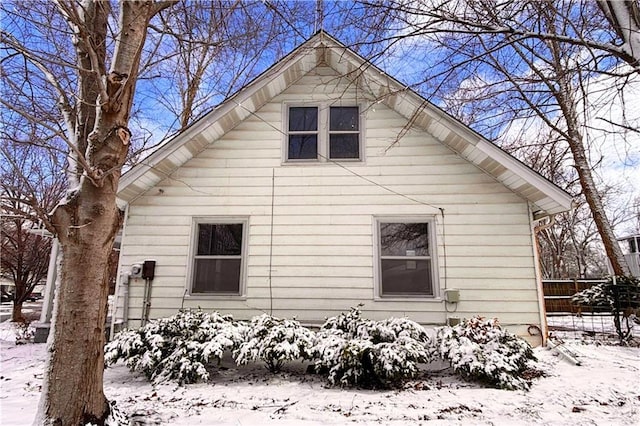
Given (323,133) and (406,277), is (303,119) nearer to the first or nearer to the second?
(323,133)

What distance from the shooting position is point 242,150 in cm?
690

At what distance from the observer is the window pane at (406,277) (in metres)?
6.30

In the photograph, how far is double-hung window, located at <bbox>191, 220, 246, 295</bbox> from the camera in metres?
6.52

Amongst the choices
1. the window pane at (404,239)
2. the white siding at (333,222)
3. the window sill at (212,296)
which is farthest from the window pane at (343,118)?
the window sill at (212,296)

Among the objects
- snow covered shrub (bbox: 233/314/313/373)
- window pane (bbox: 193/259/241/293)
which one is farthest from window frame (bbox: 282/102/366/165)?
snow covered shrub (bbox: 233/314/313/373)

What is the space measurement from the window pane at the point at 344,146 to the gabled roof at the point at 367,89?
946mm

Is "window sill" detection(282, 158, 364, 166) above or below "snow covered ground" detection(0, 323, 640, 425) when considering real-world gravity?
above

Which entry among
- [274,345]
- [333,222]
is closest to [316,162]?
[333,222]

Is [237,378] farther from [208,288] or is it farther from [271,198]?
[271,198]

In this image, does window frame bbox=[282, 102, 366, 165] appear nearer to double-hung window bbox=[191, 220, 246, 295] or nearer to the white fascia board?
double-hung window bbox=[191, 220, 246, 295]

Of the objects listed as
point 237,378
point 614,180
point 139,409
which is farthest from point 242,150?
point 614,180

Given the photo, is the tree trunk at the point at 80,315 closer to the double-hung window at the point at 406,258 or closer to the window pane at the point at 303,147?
the window pane at the point at 303,147

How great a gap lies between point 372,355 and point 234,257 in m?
3.14

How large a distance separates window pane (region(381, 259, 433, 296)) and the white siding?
0.22 m
